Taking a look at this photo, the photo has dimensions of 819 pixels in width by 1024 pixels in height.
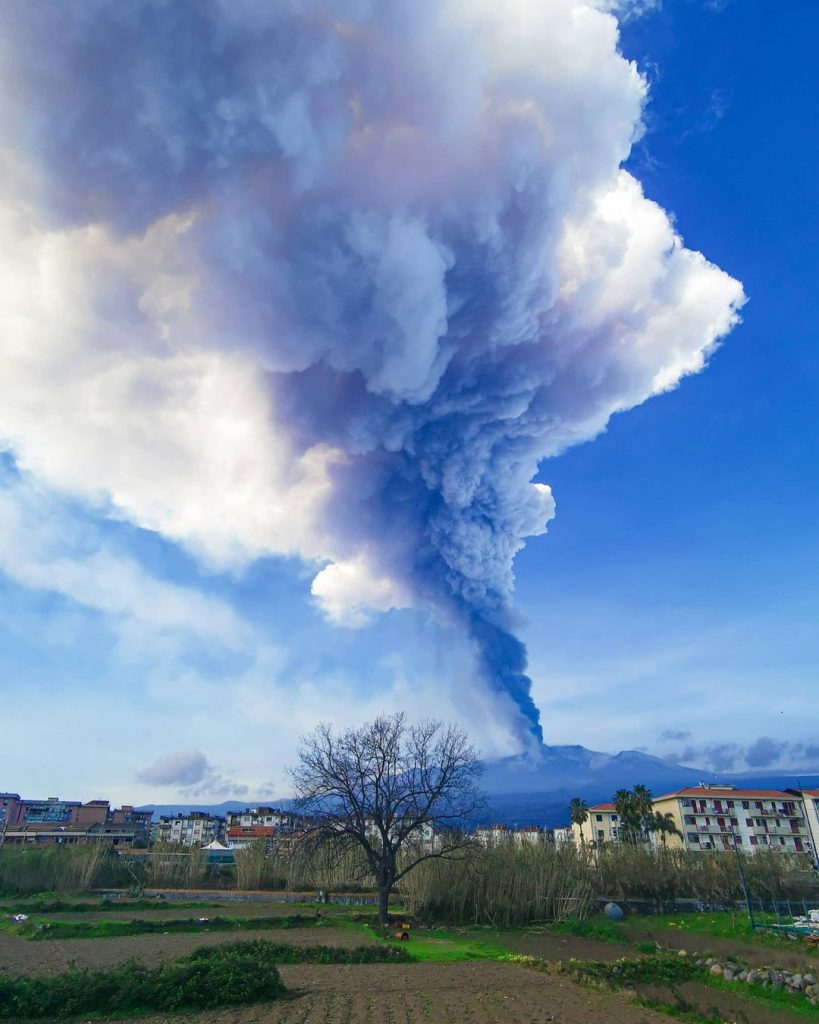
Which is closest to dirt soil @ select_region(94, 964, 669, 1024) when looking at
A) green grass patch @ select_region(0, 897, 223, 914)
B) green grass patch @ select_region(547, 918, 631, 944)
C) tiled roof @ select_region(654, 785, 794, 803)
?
green grass patch @ select_region(547, 918, 631, 944)

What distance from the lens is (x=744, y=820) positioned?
79.5 m

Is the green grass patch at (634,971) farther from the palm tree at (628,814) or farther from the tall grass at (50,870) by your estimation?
the palm tree at (628,814)

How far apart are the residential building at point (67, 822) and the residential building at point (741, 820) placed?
2727 inches

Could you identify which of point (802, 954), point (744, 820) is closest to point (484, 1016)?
point (802, 954)

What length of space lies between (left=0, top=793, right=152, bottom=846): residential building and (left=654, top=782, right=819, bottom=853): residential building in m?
69.3

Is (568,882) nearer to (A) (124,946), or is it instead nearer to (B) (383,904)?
(B) (383,904)

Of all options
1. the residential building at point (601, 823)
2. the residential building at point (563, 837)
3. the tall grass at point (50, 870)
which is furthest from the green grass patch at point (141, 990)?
the residential building at point (601, 823)

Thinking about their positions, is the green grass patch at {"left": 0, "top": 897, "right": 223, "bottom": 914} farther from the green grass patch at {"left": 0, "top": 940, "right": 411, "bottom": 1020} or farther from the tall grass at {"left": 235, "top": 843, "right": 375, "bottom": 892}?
the green grass patch at {"left": 0, "top": 940, "right": 411, "bottom": 1020}

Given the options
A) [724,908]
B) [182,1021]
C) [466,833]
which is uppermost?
[466,833]

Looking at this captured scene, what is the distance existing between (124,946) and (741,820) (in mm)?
80759

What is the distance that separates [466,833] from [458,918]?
4693 millimetres

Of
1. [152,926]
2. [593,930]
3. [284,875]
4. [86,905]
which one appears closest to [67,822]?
[284,875]

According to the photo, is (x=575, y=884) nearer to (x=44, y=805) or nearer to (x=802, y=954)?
(x=802, y=954)

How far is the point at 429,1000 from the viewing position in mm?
15078
